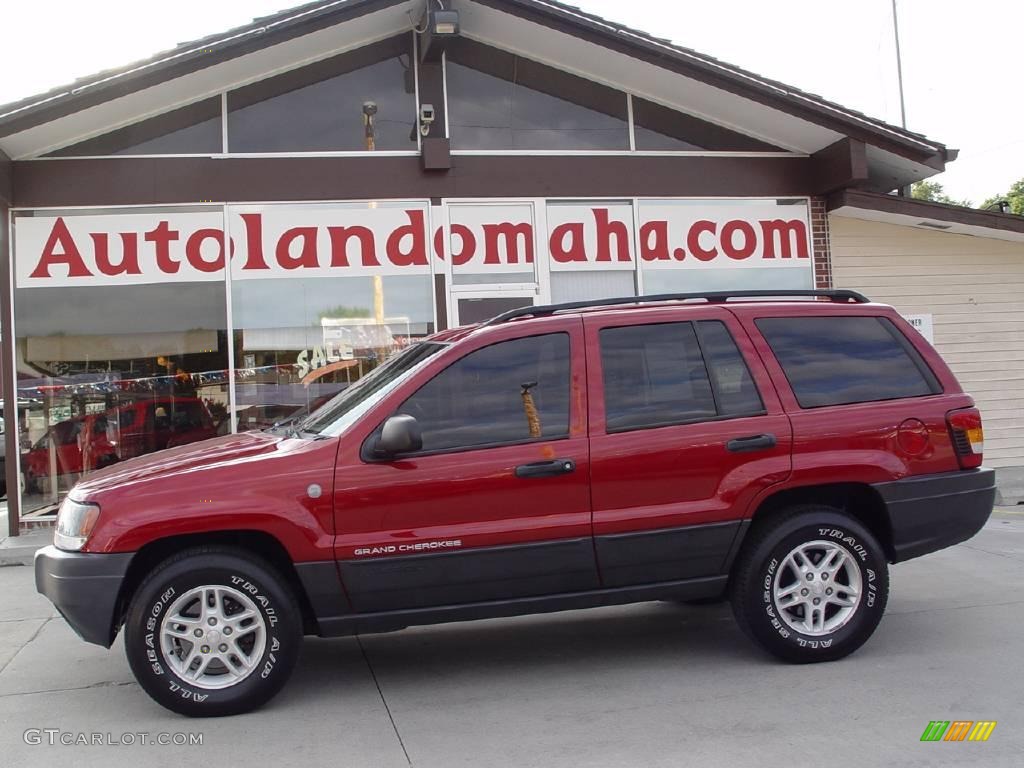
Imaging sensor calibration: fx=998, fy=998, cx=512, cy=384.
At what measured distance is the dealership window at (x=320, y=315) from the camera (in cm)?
1102

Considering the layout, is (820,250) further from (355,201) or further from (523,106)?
(355,201)

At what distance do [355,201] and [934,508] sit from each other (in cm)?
759

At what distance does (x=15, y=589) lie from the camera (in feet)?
26.8

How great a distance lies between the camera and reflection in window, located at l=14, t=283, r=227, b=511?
10.6 m

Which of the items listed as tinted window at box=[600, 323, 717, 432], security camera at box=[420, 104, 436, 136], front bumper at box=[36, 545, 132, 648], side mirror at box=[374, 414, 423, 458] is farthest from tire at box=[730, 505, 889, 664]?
security camera at box=[420, 104, 436, 136]

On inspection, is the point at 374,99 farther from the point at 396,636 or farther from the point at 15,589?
the point at 396,636

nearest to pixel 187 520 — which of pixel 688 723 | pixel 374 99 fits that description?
pixel 688 723

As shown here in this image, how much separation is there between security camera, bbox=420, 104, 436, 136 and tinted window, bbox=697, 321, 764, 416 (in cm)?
656

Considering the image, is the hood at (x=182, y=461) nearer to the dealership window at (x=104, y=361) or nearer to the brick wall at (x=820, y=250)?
the dealership window at (x=104, y=361)

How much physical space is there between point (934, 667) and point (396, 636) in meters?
3.09

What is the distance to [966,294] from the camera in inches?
502

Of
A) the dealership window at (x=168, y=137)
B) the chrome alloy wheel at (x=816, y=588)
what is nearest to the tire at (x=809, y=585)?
the chrome alloy wheel at (x=816, y=588)

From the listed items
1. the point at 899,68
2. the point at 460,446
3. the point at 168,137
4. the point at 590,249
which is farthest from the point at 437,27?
the point at 899,68

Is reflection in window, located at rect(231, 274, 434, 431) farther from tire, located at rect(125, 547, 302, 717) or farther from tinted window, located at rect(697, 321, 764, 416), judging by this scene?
tire, located at rect(125, 547, 302, 717)
